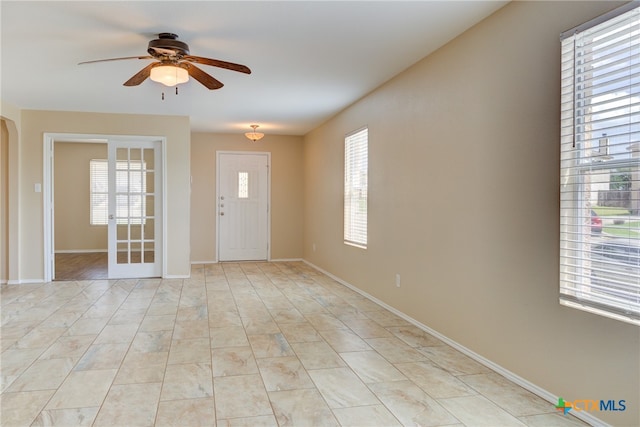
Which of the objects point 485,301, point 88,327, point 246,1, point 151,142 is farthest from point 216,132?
point 485,301

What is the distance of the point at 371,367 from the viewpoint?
9.83 ft

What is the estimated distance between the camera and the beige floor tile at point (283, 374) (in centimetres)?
269

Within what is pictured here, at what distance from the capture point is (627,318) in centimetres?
205

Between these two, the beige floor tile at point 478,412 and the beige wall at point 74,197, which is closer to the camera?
the beige floor tile at point 478,412

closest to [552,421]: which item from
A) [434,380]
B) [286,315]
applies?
[434,380]

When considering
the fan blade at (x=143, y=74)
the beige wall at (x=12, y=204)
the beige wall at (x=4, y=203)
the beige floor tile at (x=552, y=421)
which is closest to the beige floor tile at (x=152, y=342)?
the fan blade at (x=143, y=74)

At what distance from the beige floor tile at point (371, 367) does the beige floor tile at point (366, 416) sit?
0.38 meters

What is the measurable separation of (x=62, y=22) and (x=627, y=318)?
3805 millimetres

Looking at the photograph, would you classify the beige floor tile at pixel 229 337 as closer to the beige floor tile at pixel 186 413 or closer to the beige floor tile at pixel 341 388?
the beige floor tile at pixel 341 388

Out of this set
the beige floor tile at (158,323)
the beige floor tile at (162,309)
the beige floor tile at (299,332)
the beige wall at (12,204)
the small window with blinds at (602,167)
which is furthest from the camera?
the beige wall at (12,204)

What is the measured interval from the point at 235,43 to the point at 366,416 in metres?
2.81

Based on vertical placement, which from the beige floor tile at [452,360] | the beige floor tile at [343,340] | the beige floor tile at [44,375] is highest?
the beige floor tile at [452,360]

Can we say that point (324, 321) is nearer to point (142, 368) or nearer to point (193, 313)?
point (193, 313)

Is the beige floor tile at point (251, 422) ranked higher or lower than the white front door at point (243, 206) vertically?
lower
